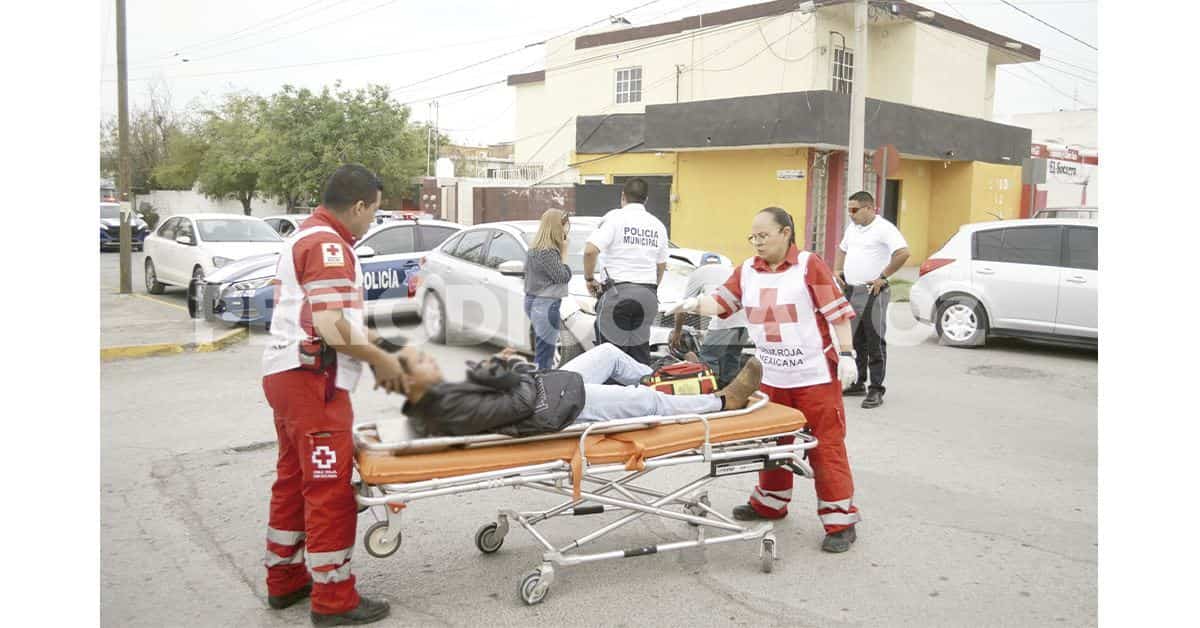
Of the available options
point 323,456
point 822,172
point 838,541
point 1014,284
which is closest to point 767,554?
point 838,541

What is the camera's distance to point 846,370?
4125 millimetres

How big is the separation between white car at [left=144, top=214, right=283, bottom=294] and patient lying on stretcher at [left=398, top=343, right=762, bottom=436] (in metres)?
0.81

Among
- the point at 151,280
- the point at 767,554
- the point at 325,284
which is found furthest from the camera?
the point at 151,280

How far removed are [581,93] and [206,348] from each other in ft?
8.84

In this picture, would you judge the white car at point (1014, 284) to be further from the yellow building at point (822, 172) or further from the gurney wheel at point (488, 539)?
the gurney wheel at point (488, 539)

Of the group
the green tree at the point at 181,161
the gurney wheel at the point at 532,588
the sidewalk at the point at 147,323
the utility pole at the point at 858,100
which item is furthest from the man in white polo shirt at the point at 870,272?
the green tree at the point at 181,161

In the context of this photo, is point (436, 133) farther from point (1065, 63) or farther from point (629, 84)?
point (629, 84)

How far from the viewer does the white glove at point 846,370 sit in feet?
13.4

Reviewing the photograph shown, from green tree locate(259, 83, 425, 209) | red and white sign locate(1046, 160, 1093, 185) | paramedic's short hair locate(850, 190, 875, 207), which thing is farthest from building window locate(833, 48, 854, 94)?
green tree locate(259, 83, 425, 209)

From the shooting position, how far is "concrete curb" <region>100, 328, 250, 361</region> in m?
4.19

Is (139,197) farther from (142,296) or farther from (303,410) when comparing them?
(142,296)

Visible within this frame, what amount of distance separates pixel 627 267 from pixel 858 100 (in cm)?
604

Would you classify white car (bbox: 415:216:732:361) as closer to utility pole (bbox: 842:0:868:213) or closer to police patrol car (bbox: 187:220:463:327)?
police patrol car (bbox: 187:220:463:327)
